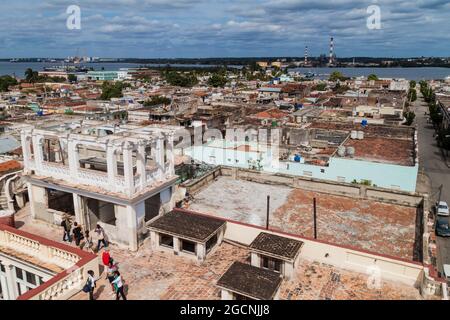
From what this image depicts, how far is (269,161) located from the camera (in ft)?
109

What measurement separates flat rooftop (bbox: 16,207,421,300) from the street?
16.2 m

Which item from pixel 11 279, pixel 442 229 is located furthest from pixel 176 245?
pixel 442 229

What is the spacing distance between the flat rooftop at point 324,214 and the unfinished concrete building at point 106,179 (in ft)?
13.3

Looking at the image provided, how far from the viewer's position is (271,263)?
43.7ft

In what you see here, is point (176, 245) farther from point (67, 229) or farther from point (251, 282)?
point (67, 229)

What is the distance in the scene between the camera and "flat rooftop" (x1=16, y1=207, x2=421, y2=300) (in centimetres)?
1216

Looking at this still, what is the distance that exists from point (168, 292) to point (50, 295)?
12.0 ft

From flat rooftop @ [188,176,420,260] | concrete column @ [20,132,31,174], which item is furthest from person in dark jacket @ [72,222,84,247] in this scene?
flat rooftop @ [188,176,420,260]

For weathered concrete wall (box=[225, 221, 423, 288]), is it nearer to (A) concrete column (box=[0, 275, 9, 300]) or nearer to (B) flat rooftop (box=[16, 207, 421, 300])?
(B) flat rooftop (box=[16, 207, 421, 300])

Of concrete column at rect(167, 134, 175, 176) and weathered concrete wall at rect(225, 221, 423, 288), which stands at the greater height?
concrete column at rect(167, 134, 175, 176)

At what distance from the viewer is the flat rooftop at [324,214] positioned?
16234 mm

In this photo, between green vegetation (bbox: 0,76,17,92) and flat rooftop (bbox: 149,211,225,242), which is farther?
green vegetation (bbox: 0,76,17,92)
